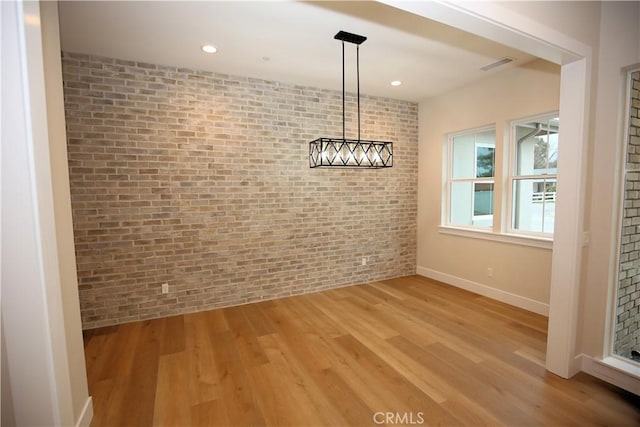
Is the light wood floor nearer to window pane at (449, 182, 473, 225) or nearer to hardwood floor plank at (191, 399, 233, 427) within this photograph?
hardwood floor plank at (191, 399, 233, 427)

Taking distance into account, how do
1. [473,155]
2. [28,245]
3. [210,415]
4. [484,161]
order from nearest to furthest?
[28,245]
[210,415]
[484,161]
[473,155]

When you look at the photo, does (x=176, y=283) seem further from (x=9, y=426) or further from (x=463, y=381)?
(x=463, y=381)

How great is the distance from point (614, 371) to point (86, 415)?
3.54 metres

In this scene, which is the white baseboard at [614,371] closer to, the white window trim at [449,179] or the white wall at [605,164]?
the white wall at [605,164]

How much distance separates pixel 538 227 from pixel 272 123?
11.3 ft

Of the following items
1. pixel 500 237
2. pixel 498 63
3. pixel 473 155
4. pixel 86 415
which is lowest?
pixel 86 415

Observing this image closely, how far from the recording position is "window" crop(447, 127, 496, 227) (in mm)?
4059

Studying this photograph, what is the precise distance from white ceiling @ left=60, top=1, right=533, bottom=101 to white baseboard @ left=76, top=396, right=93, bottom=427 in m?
2.76

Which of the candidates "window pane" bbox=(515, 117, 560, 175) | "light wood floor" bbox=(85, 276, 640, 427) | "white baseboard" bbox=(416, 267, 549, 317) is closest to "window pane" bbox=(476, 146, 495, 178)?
"window pane" bbox=(515, 117, 560, 175)

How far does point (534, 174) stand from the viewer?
351cm

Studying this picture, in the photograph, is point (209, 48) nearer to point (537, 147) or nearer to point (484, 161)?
point (484, 161)

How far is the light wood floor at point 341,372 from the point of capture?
6.23ft

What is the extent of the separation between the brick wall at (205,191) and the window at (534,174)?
67.3 inches

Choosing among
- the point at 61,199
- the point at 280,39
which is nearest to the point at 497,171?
the point at 280,39
